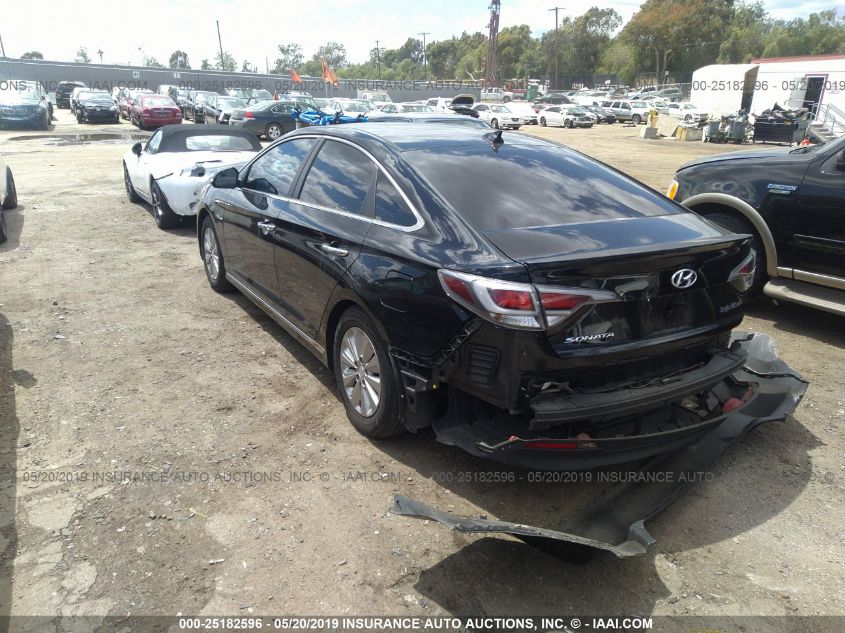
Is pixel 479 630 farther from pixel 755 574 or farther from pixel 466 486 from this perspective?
pixel 755 574

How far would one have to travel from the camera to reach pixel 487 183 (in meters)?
3.45

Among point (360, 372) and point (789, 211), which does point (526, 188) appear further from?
point (789, 211)

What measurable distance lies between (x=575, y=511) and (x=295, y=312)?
2279mm

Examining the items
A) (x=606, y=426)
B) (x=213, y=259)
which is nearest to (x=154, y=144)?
(x=213, y=259)

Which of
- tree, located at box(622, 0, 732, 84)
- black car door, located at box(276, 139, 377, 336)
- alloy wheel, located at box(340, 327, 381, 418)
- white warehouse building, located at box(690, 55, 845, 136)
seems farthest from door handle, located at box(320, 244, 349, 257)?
tree, located at box(622, 0, 732, 84)

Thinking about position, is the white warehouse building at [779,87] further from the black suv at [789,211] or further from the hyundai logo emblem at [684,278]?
the hyundai logo emblem at [684,278]

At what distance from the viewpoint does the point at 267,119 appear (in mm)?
21953

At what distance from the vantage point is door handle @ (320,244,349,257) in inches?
141

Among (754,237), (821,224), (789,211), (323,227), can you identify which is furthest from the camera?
(754,237)

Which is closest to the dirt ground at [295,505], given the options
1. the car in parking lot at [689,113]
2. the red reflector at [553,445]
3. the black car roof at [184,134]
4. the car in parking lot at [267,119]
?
the red reflector at [553,445]

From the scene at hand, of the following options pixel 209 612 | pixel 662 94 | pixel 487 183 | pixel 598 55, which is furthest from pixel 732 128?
pixel 598 55

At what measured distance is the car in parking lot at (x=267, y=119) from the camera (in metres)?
21.9

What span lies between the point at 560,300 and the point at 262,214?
2720 millimetres

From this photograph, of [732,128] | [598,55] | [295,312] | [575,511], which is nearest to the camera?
[575,511]
